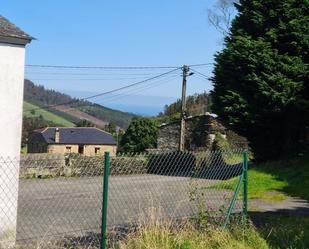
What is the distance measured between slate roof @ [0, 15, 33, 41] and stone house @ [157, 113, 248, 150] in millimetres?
25404

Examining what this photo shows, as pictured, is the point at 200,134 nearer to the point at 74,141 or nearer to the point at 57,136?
the point at 74,141

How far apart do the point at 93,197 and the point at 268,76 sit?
8066 mm

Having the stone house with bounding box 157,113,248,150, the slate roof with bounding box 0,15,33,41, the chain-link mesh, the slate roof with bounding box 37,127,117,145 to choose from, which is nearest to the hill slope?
the slate roof with bounding box 37,127,117,145

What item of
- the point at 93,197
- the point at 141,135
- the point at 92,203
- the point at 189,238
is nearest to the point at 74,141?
the point at 141,135

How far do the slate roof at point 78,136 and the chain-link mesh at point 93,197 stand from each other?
4607cm

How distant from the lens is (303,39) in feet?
65.9

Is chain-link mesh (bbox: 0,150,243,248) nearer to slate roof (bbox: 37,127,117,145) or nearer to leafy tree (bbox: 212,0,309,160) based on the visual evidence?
leafy tree (bbox: 212,0,309,160)

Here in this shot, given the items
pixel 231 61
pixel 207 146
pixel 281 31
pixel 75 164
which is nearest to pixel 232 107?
pixel 231 61

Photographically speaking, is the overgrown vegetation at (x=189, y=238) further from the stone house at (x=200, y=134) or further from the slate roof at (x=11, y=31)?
the stone house at (x=200, y=134)

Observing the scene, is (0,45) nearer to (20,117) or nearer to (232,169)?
(20,117)

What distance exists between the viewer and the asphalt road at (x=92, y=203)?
10.1 m

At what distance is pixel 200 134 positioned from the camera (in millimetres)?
35938

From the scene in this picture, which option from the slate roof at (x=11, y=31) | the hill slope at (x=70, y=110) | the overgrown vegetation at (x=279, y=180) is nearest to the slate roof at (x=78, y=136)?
the hill slope at (x=70, y=110)

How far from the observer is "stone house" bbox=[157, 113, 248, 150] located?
34.6 meters
